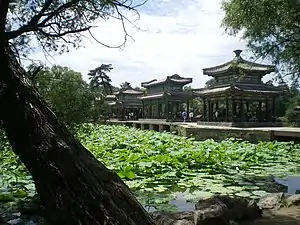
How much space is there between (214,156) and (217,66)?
16.4m

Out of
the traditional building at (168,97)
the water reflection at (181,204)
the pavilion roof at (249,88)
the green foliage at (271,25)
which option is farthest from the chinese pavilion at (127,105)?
the water reflection at (181,204)

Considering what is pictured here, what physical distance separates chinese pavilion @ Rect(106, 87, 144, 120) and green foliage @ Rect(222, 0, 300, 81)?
32.3 m

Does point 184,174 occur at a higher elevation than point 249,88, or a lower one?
lower

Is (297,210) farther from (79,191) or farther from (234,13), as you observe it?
(234,13)

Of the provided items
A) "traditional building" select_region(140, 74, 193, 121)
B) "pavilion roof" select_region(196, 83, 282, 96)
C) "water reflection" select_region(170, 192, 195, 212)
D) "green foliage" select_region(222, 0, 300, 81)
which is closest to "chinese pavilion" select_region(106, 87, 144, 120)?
"traditional building" select_region(140, 74, 193, 121)

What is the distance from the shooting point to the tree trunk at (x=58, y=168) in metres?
1.54

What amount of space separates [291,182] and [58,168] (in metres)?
7.06

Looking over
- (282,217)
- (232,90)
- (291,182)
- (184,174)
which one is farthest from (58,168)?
(232,90)

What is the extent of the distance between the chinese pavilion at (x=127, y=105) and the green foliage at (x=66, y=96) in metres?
33.6

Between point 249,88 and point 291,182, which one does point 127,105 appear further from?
point 291,182

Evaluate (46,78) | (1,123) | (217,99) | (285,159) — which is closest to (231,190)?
(46,78)

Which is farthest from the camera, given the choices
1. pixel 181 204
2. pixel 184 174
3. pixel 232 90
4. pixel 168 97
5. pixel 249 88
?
pixel 168 97

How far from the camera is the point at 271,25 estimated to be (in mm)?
7785

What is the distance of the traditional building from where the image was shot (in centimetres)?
3244
